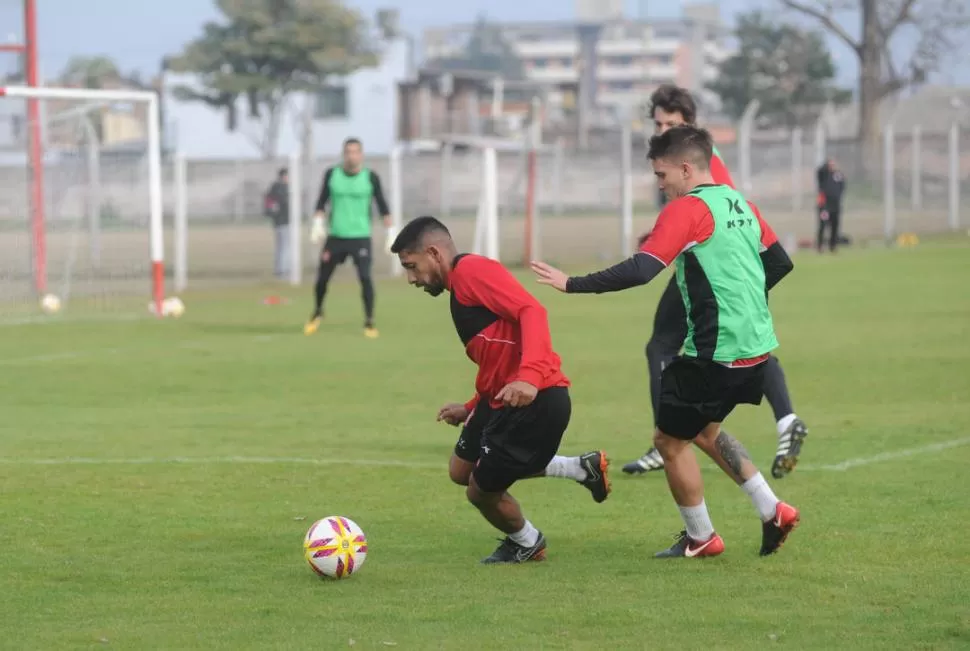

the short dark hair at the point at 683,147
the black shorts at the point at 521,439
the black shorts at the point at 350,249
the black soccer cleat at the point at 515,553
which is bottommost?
the black soccer cleat at the point at 515,553

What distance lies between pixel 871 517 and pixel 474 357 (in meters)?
2.34

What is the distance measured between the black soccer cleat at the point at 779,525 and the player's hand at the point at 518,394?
1.28 m

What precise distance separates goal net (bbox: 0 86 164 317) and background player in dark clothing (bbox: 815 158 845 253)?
16311mm

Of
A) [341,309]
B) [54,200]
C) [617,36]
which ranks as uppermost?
[617,36]

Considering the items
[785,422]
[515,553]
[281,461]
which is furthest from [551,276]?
[281,461]

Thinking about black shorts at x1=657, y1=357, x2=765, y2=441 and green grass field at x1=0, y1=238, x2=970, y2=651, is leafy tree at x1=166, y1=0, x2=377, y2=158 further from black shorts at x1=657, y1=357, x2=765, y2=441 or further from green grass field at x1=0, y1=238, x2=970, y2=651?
black shorts at x1=657, y1=357, x2=765, y2=441

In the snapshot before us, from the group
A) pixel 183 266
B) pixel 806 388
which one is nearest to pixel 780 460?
pixel 806 388

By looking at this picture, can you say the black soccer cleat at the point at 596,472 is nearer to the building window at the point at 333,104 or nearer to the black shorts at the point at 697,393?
the black shorts at the point at 697,393

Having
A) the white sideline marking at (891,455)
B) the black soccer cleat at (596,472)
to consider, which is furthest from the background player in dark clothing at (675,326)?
the black soccer cleat at (596,472)

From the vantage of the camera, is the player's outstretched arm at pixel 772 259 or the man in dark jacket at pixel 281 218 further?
the man in dark jacket at pixel 281 218

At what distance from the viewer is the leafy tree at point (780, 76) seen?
Result: 3081 inches

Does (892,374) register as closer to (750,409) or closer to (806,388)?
(806,388)

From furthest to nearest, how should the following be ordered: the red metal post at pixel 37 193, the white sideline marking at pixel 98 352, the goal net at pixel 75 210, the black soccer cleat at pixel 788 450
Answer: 1. the red metal post at pixel 37 193
2. the goal net at pixel 75 210
3. the white sideline marking at pixel 98 352
4. the black soccer cleat at pixel 788 450

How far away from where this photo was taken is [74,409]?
12.6 meters
